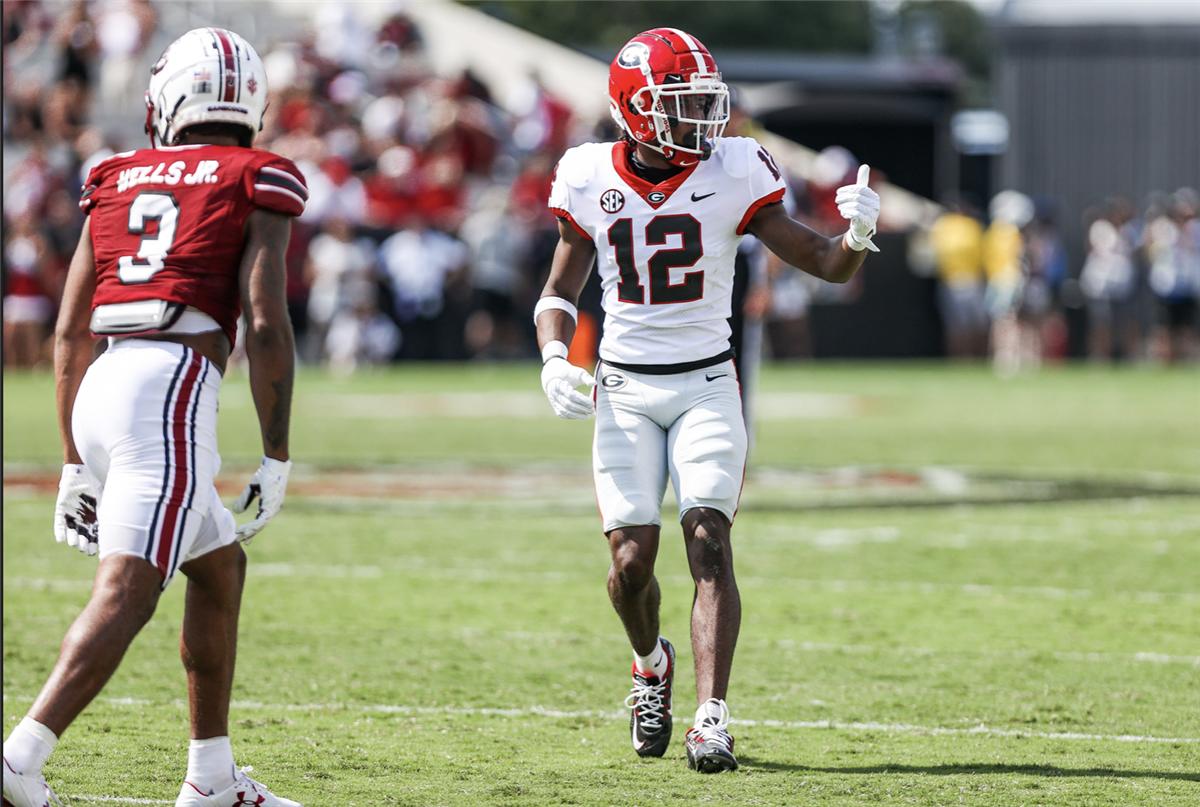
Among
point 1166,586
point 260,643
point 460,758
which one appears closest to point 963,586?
point 1166,586

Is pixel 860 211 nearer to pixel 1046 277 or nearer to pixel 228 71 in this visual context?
pixel 228 71

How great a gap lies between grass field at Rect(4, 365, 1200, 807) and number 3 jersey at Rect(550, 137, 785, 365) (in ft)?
3.75

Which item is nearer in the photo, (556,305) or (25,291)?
(556,305)

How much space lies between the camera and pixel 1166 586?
26.8 feet

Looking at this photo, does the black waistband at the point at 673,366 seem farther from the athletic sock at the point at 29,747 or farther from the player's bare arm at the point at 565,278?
the athletic sock at the point at 29,747

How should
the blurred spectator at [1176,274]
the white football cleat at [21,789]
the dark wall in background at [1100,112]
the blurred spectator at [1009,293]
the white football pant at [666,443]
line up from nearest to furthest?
1. the white football cleat at [21,789]
2. the white football pant at [666,443]
3. the blurred spectator at [1009,293]
4. the blurred spectator at [1176,274]
5. the dark wall in background at [1100,112]

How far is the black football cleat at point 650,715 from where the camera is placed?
5242 mm

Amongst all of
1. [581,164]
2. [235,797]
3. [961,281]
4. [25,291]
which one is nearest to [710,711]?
[235,797]

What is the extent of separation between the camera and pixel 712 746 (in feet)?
16.2

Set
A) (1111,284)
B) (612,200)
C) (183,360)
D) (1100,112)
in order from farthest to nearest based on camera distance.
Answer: (1100,112) < (1111,284) < (612,200) < (183,360)

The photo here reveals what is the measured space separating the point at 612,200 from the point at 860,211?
74cm

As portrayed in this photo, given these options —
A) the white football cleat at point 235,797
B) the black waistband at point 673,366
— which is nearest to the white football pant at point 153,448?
the white football cleat at point 235,797

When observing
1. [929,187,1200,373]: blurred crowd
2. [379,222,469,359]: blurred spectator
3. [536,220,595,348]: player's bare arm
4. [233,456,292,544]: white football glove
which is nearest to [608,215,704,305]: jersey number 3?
[536,220,595,348]: player's bare arm

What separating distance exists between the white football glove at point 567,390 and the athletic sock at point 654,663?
0.70 meters
